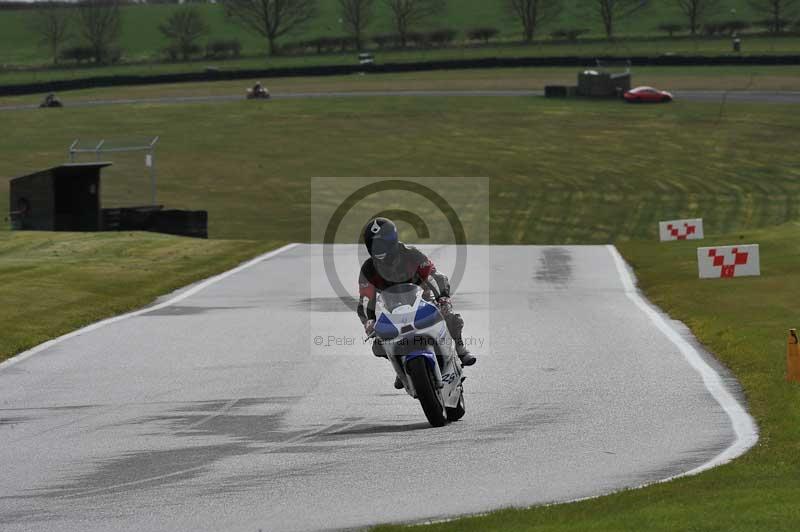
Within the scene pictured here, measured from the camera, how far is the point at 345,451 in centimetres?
1080

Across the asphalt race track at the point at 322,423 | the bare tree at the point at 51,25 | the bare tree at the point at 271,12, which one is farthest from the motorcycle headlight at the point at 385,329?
the bare tree at the point at 271,12

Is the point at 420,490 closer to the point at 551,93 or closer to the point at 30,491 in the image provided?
the point at 30,491

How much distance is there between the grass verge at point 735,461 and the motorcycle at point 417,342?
107 inches

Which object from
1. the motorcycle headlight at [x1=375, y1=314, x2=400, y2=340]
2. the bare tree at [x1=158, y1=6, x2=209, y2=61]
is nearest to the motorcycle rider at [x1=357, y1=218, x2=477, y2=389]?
the motorcycle headlight at [x1=375, y1=314, x2=400, y2=340]

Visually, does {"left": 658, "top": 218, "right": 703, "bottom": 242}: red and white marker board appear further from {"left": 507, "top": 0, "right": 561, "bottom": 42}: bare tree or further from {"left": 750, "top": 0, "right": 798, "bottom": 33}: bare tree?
{"left": 507, "top": 0, "right": 561, "bottom": 42}: bare tree

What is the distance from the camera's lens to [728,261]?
2659 centimetres

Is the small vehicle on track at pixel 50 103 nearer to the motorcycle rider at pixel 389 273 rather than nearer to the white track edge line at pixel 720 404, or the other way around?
the white track edge line at pixel 720 404

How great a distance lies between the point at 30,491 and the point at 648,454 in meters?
4.69

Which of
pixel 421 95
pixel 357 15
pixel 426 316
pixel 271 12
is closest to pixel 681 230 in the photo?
pixel 426 316

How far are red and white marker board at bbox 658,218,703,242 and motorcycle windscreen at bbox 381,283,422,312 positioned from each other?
28.2 metres

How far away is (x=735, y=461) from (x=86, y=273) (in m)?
19.7

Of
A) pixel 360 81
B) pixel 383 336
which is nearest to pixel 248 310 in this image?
pixel 383 336

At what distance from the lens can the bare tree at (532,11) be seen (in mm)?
124125

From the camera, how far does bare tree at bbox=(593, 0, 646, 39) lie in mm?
121312
